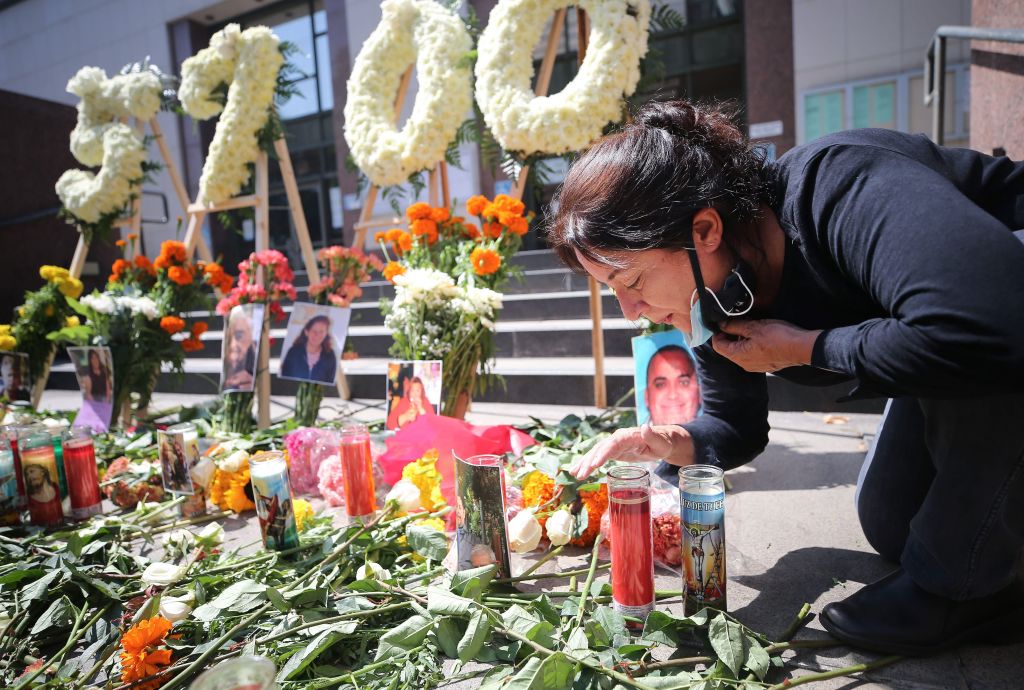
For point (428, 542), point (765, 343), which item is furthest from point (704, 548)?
point (428, 542)

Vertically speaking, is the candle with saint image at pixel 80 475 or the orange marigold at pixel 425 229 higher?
the orange marigold at pixel 425 229

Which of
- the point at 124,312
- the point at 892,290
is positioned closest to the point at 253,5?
the point at 124,312

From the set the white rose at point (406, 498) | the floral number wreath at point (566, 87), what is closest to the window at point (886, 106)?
the floral number wreath at point (566, 87)

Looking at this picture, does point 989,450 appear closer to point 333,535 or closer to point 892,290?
point 892,290

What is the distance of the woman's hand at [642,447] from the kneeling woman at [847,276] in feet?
0.79

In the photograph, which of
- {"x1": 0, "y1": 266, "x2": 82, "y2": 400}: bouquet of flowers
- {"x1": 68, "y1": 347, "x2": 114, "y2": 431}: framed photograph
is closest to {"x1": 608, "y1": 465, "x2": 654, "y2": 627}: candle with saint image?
{"x1": 68, "y1": 347, "x2": 114, "y2": 431}: framed photograph

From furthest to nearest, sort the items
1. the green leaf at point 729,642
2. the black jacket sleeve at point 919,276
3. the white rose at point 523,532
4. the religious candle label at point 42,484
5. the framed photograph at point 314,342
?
the framed photograph at point 314,342 → the religious candle label at point 42,484 → the white rose at point 523,532 → the green leaf at point 729,642 → the black jacket sleeve at point 919,276

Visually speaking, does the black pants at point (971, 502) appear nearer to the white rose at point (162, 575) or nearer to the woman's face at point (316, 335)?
the white rose at point (162, 575)

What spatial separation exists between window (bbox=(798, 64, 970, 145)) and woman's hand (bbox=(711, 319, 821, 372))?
5.43 metres

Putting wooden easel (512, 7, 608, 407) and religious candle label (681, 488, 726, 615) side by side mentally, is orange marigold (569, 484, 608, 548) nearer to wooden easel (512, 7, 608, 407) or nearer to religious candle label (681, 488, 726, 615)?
religious candle label (681, 488, 726, 615)

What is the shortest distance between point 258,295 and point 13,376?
1727 mm

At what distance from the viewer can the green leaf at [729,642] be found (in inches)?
39.8

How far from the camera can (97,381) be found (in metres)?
3.08

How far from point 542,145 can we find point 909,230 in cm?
184
